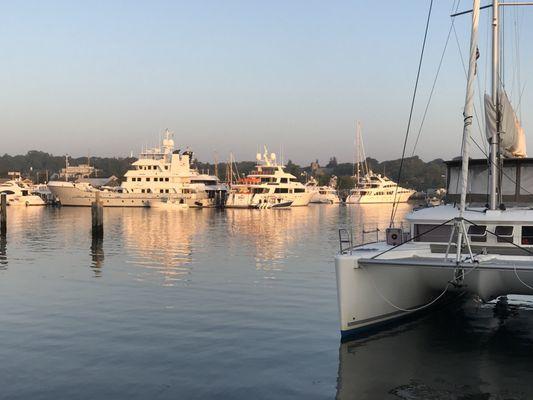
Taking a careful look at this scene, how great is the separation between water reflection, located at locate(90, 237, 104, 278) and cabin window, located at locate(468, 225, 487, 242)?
45.7 feet

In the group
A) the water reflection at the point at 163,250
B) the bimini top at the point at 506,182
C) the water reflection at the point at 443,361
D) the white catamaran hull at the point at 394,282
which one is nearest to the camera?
the water reflection at the point at 443,361

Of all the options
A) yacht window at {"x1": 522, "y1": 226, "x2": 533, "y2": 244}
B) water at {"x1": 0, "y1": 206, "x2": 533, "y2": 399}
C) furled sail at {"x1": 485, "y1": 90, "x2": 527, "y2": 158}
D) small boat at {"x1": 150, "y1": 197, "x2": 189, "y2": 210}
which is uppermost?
furled sail at {"x1": 485, "y1": 90, "x2": 527, "y2": 158}

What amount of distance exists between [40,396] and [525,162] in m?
12.0

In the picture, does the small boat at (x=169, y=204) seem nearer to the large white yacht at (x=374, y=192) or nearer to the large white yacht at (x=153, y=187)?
the large white yacht at (x=153, y=187)

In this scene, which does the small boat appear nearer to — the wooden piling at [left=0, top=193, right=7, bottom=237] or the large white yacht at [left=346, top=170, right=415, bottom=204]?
the wooden piling at [left=0, top=193, right=7, bottom=237]

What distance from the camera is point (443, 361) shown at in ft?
36.5

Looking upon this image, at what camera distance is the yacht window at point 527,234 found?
13188 mm

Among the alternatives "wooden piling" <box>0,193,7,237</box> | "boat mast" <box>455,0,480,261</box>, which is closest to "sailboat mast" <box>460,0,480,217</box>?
"boat mast" <box>455,0,480,261</box>

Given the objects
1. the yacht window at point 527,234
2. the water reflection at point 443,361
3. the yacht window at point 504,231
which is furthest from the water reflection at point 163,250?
the yacht window at point 527,234

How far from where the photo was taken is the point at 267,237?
40.5 meters

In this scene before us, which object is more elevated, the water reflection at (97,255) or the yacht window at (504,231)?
the yacht window at (504,231)

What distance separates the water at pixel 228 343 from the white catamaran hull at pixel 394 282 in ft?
1.75

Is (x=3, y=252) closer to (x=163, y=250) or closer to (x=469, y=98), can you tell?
(x=163, y=250)

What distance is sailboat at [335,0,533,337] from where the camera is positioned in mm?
11812
